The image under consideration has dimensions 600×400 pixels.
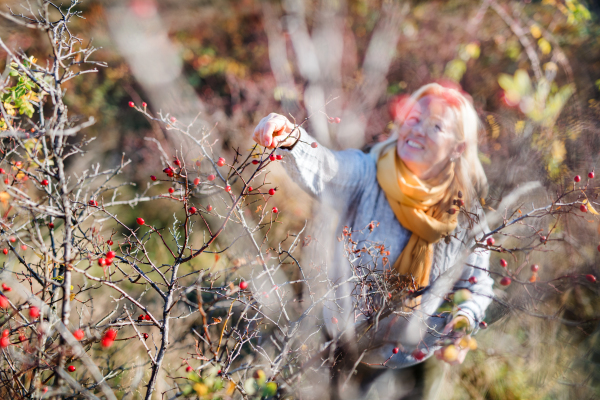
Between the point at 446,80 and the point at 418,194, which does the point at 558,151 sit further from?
the point at 446,80

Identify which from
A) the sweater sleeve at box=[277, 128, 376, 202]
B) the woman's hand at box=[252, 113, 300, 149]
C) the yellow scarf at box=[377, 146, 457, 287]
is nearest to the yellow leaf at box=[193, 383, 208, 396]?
the woman's hand at box=[252, 113, 300, 149]

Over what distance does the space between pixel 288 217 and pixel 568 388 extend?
274cm

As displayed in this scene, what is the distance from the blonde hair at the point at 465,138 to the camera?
1.60m

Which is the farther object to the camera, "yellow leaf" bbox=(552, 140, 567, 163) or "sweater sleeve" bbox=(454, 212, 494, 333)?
"yellow leaf" bbox=(552, 140, 567, 163)

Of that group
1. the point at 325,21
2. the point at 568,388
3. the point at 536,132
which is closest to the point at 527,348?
the point at 568,388

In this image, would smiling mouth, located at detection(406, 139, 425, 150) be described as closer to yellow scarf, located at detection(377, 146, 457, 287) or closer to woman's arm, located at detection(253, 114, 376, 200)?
yellow scarf, located at detection(377, 146, 457, 287)

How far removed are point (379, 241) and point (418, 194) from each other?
30 cm

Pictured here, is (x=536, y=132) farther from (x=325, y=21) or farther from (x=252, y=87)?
(x=252, y=87)

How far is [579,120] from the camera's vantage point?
7.68 ft

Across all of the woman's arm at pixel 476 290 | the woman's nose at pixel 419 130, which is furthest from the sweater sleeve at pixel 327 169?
the woman's arm at pixel 476 290

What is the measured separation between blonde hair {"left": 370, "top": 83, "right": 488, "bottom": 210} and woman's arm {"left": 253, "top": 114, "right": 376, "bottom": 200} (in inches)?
7.2

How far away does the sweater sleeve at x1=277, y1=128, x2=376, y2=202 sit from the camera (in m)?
1.38

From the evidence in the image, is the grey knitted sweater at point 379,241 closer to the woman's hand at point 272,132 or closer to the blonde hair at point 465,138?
the blonde hair at point 465,138

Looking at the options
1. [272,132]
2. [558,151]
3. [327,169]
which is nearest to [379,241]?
[327,169]
